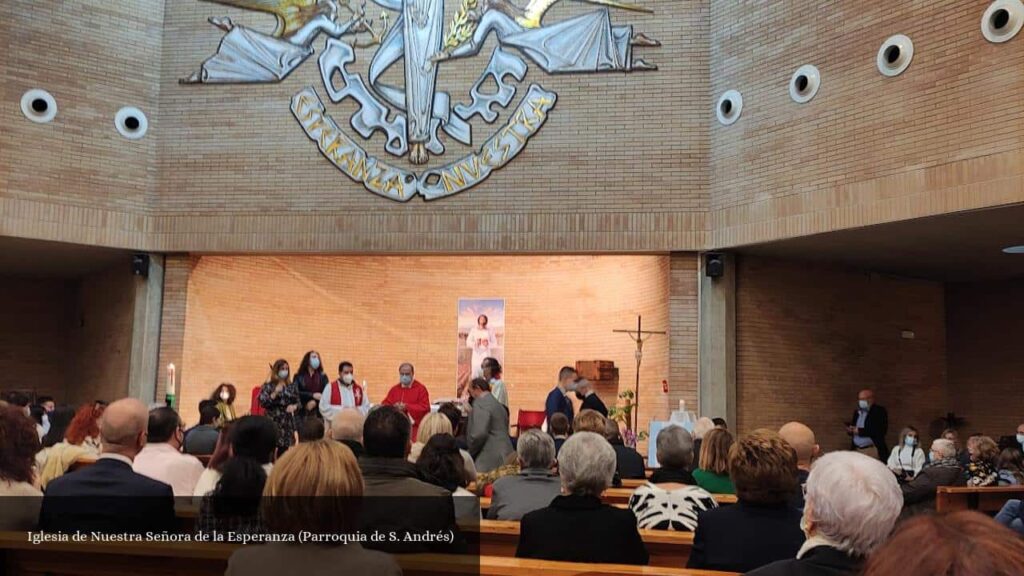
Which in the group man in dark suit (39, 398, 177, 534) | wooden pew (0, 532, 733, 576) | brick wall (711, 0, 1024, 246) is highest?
brick wall (711, 0, 1024, 246)

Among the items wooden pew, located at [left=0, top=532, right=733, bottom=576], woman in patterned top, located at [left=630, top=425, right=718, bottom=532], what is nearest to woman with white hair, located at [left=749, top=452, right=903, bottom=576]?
wooden pew, located at [left=0, top=532, right=733, bottom=576]

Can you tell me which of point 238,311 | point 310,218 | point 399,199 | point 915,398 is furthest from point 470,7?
point 915,398

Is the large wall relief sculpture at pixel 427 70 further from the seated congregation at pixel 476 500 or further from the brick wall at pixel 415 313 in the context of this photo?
the seated congregation at pixel 476 500

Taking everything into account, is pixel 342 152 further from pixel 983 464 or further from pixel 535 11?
pixel 983 464

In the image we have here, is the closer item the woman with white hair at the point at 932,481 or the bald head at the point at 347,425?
the bald head at the point at 347,425

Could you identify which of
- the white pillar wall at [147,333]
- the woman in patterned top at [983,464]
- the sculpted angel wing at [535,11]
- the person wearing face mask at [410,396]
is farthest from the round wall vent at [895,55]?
the white pillar wall at [147,333]

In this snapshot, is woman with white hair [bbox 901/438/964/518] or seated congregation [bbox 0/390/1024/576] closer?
seated congregation [bbox 0/390/1024/576]

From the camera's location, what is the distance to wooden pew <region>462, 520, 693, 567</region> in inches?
170

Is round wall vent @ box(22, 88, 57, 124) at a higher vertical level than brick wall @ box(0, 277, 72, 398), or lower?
higher

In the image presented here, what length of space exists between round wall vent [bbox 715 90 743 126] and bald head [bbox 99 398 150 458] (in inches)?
406

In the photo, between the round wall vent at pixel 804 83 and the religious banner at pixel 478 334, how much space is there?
266 inches

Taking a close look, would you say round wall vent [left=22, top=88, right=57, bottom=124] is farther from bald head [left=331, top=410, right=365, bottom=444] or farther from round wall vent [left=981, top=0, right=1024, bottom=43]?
round wall vent [left=981, top=0, right=1024, bottom=43]

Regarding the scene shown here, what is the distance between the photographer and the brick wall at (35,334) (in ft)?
55.3

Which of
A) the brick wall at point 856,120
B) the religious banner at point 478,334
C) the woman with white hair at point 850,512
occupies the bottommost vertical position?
the woman with white hair at point 850,512
